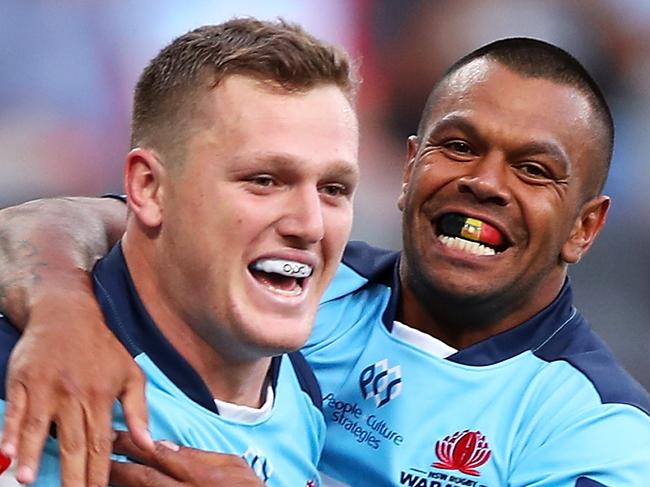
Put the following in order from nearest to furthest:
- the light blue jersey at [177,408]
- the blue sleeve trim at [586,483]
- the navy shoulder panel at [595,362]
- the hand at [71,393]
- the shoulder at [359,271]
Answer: the hand at [71,393], the light blue jersey at [177,408], the blue sleeve trim at [586,483], the navy shoulder panel at [595,362], the shoulder at [359,271]

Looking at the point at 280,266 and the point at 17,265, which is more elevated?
the point at 280,266

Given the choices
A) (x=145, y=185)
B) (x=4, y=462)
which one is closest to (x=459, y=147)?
(x=145, y=185)

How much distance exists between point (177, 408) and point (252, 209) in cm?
31

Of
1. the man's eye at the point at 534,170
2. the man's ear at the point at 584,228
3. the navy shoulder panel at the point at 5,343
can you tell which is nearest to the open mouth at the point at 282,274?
the navy shoulder panel at the point at 5,343

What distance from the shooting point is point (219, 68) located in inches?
64.7

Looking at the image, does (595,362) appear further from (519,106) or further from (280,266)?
(280,266)

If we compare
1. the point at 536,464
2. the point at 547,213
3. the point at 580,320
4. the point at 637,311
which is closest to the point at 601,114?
the point at 547,213

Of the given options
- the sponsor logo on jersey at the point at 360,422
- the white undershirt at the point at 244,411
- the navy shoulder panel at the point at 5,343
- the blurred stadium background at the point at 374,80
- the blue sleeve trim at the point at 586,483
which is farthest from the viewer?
the blurred stadium background at the point at 374,80

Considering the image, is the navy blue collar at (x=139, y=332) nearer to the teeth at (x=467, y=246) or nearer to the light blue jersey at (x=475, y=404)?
the light blue jersey at (x=475, y=404)

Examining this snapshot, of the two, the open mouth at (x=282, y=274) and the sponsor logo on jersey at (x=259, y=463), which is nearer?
the open mouth at (x=282, y=274)

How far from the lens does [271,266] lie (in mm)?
1643

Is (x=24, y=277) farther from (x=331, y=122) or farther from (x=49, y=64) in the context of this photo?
(x=49, y=64)

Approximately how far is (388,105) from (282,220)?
2511 millimetres

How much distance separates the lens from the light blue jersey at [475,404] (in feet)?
6.50
